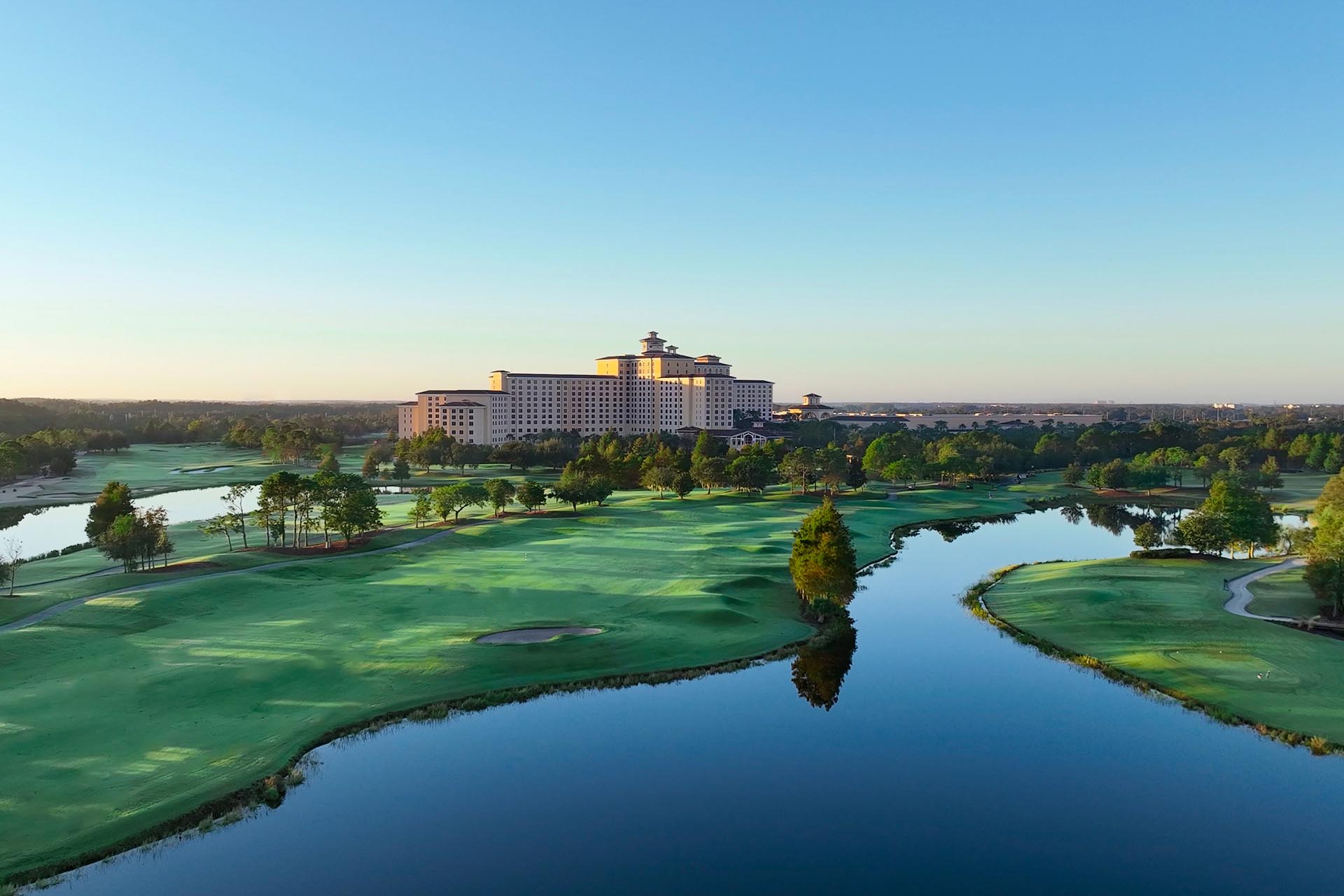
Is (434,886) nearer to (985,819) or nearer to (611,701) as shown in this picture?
(611,701)


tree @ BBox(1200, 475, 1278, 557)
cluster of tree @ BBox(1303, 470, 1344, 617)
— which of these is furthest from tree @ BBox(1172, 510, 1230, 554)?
cluster of tree @ BBox(1303, 470, 1344, 617)

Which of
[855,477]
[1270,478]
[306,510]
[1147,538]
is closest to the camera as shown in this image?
[1147,538]

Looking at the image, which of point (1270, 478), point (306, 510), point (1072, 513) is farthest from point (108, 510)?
point (1270, 478)

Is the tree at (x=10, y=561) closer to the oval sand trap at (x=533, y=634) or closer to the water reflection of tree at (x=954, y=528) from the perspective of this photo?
the oval sand trap at (x=533, y=634)

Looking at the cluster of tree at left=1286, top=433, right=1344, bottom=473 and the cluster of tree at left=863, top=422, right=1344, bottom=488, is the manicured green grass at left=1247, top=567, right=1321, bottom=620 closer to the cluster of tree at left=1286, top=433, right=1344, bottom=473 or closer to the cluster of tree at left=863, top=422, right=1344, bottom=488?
the cluster of tree at left=863, top=422, right=1344, bottom=488

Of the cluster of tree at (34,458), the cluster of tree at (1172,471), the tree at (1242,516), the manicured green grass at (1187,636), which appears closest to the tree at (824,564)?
the manicured green grass at (1187,636)

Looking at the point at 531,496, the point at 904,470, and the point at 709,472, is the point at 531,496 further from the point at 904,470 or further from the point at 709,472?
the point at 904,470
